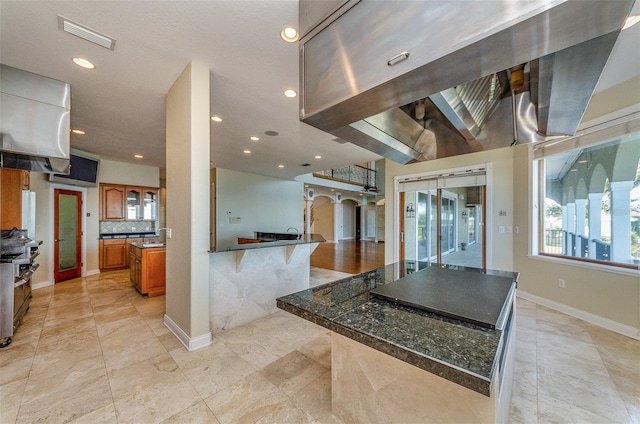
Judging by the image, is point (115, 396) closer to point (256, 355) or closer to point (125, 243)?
point (256, 355)

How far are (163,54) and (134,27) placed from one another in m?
0.32

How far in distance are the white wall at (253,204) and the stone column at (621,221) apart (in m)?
7.53

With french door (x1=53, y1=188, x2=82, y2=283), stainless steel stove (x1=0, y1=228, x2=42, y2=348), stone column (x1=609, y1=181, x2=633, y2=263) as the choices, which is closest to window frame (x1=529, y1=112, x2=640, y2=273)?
stone column (x1=609, y1=181, x2=633, y2=263)

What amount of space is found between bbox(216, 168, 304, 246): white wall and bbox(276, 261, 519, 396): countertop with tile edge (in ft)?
21.4

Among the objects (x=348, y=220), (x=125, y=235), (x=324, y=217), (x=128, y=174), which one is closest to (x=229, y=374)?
(x=125, y=235)

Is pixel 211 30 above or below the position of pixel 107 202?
above

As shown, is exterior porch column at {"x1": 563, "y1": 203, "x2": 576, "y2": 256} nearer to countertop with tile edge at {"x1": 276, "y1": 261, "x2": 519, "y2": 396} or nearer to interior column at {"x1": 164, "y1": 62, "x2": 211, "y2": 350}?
countertop with tile edge at {"x1": 276, "y1": 261, "x2": 519, "y2": 396}

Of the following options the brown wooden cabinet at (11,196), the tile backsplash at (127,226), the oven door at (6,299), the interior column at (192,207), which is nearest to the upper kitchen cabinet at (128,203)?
the tile backsplash at (127,226)

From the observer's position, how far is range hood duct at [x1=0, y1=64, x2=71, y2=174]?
91.4 inches

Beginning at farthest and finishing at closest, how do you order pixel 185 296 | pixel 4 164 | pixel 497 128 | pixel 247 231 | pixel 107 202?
pixel 247 231 → pixel 107 202 → pixel 4 164 → pixel 185 296 → pixel 497 128

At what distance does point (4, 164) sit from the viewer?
272 cm

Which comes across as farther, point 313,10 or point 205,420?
point 205,420

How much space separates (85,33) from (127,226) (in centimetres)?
562

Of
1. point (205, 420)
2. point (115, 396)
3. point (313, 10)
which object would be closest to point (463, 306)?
point (313, 10)
